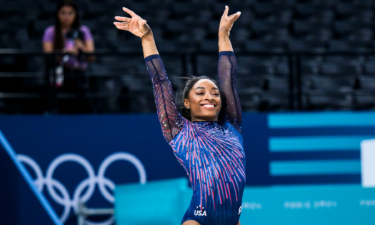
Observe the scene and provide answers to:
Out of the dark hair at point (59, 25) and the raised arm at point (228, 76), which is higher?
the dark hair at point (59, 25)

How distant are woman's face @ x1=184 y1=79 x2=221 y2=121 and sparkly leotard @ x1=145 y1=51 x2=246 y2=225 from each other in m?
0.06

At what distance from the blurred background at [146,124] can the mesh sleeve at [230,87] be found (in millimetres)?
852

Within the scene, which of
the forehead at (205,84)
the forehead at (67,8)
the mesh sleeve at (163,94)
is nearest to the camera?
the mesh sleeve at (163,94)

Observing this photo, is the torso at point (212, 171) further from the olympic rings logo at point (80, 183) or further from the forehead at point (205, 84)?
the olympic rings logo at point (80, 183)

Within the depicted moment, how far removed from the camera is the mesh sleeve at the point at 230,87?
323cm

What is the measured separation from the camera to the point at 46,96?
5812 millimetres

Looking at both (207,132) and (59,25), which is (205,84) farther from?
(59,25)

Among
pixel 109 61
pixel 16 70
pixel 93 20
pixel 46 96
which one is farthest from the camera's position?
pixel 93 20

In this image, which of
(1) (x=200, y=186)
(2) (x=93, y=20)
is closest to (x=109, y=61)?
(2) (x=93, y=20)

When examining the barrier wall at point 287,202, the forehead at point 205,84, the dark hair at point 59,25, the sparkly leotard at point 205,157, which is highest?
the dark hair at point 59,25

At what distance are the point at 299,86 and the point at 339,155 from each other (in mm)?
908

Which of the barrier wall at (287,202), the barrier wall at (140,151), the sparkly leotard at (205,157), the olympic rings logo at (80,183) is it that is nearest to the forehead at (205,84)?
the sparkly leotard at (205,157)

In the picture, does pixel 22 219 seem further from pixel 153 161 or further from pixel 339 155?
pixel 339 155

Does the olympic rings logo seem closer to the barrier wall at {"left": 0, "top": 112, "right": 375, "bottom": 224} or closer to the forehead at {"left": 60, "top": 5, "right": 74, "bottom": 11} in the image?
the barrier wall at {"left": 0, "top": 112, "right": 375, "bottom": 224}
